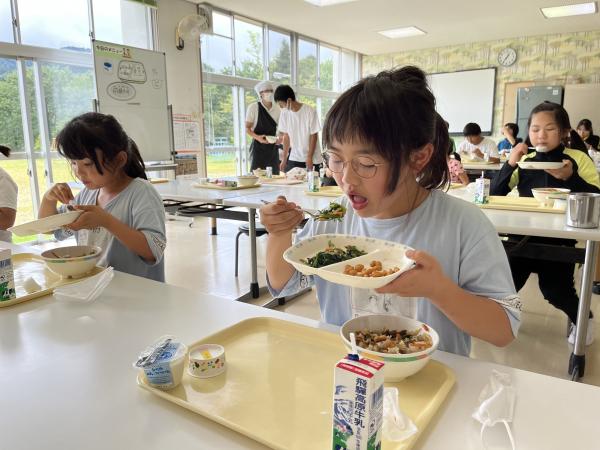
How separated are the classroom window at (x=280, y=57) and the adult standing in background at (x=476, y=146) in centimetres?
346

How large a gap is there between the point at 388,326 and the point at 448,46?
953cm

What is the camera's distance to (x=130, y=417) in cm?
66

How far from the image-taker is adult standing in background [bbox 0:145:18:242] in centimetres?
211

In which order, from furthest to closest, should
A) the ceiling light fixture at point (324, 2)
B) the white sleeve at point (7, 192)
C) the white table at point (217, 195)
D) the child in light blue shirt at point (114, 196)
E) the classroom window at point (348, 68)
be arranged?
the classroom window at point (348, 68)
the ceiling light fixture at point (324, 2)
the white table at point (217, 195)
the white sleeve at point (7, 192)
the child in light blue shirt at point (114, 196)

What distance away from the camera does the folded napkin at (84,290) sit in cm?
112

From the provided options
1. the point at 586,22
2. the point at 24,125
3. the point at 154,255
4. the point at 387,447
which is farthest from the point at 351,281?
the point at 586,22

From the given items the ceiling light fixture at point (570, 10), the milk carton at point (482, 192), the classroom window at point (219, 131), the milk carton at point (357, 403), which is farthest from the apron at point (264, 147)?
the milk carton at point (357, 403)

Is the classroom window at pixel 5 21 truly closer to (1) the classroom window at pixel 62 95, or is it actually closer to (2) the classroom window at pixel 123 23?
(1) the classroom window at pixel 62 95

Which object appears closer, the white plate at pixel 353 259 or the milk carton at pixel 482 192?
the white plate at pixel 353 259

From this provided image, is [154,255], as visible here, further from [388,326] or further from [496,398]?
[496,398]

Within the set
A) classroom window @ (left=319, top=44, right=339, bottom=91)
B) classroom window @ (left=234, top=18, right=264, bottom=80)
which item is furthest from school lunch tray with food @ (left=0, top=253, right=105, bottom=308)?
classroom window @ (left=319, top=44, right=339, bottom=91)

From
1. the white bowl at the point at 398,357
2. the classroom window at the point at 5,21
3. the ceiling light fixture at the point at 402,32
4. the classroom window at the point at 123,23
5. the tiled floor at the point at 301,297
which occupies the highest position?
the ceiling light fixture at the point at 402,32

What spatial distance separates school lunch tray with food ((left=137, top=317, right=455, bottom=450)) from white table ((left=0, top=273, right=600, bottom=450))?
0.06 feet

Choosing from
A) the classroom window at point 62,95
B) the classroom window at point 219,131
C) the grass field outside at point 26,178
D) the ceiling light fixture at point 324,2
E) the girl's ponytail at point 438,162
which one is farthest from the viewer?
the classroom window at point 219,131
